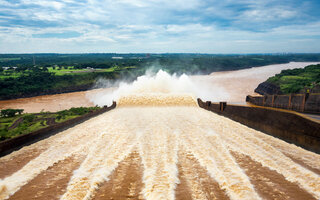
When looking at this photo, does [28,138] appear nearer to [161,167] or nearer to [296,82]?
[161,167]

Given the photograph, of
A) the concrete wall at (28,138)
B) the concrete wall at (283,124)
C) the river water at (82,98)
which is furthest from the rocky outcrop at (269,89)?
the concrete wall at (28,138)

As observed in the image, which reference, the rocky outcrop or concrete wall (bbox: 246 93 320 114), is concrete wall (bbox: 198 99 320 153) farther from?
the rocky outcrop

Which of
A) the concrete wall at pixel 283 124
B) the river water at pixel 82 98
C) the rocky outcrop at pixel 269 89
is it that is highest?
the concrete wall at pixel 283 124

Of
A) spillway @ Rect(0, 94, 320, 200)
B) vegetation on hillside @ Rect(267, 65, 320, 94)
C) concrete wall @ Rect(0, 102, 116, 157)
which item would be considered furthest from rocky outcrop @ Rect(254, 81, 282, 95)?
concrete wall @ Rect(0, 102, 116, 157)

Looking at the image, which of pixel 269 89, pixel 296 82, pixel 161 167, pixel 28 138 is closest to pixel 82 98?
pixel 28 138

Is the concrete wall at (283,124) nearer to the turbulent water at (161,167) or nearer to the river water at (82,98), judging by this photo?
the turbulent water at (161,167)

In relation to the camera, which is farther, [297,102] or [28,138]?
[297,102]
